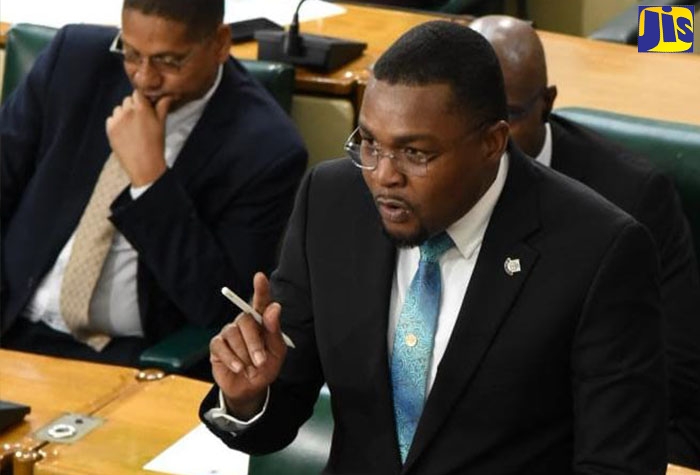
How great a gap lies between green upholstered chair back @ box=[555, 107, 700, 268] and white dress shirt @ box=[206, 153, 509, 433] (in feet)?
2.78

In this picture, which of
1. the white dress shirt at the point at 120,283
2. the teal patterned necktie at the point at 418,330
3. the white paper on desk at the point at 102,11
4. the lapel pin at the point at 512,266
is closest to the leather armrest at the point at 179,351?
the white dress shirt at the point at 120,283

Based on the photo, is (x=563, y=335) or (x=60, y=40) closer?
(x=563, y=335)

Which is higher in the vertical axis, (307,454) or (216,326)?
(307,454)

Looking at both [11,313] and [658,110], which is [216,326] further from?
[658,110]

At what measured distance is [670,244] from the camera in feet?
7.88

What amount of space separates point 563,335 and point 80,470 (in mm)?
698

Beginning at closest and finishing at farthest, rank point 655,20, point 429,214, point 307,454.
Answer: point 429,214, point 307,454, point 655,20

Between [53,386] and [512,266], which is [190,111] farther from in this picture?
[512,266]

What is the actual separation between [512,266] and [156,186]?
3.57 ft

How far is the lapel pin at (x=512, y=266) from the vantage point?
1672 mm

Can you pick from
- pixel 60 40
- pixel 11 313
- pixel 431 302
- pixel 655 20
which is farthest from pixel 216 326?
pixel 655 20

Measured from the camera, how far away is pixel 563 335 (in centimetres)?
164

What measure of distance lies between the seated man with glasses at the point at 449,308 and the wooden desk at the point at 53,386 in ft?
1.52

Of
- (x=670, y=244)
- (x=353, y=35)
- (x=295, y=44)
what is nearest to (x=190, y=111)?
(x=295, y=44)
